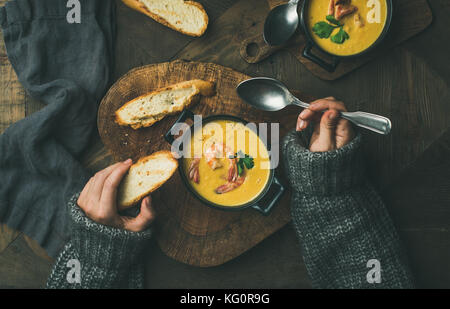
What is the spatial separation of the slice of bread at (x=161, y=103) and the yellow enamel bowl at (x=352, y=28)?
1.62 feet

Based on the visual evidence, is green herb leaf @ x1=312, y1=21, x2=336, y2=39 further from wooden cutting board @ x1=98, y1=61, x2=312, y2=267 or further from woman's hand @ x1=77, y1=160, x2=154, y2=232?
woman's hand @ x1=77, y1=160, x2=154, y2=232

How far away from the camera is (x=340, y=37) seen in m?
1.43

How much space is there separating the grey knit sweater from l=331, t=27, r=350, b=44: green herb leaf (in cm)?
42

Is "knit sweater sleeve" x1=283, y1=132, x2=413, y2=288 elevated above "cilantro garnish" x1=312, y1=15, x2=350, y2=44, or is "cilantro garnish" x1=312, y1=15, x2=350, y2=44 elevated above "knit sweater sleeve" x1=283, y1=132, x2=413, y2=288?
"cilantro garnish" x1=312, y1=15, x2=350, y2=44

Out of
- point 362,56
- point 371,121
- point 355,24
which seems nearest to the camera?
point 371,121

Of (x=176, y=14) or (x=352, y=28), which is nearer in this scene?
(x=352, y=28)

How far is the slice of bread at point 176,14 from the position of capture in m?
1.53

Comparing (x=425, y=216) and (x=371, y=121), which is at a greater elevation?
(x=371, y=121)

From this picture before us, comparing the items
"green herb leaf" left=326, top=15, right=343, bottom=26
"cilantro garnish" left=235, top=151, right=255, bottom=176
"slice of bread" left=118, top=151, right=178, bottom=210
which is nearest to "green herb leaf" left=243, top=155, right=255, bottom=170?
"cilantro garnish" left=235, top=151, right=255, bottom=176

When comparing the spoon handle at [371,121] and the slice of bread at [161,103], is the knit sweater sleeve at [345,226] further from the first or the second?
the slice of bread at [161,103]

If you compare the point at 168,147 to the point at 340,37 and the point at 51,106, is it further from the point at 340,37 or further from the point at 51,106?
the point at 340,37

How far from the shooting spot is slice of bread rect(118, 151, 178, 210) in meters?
1.45

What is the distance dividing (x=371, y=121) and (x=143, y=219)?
40.8 inches

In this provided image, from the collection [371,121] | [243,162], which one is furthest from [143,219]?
[371,121]
